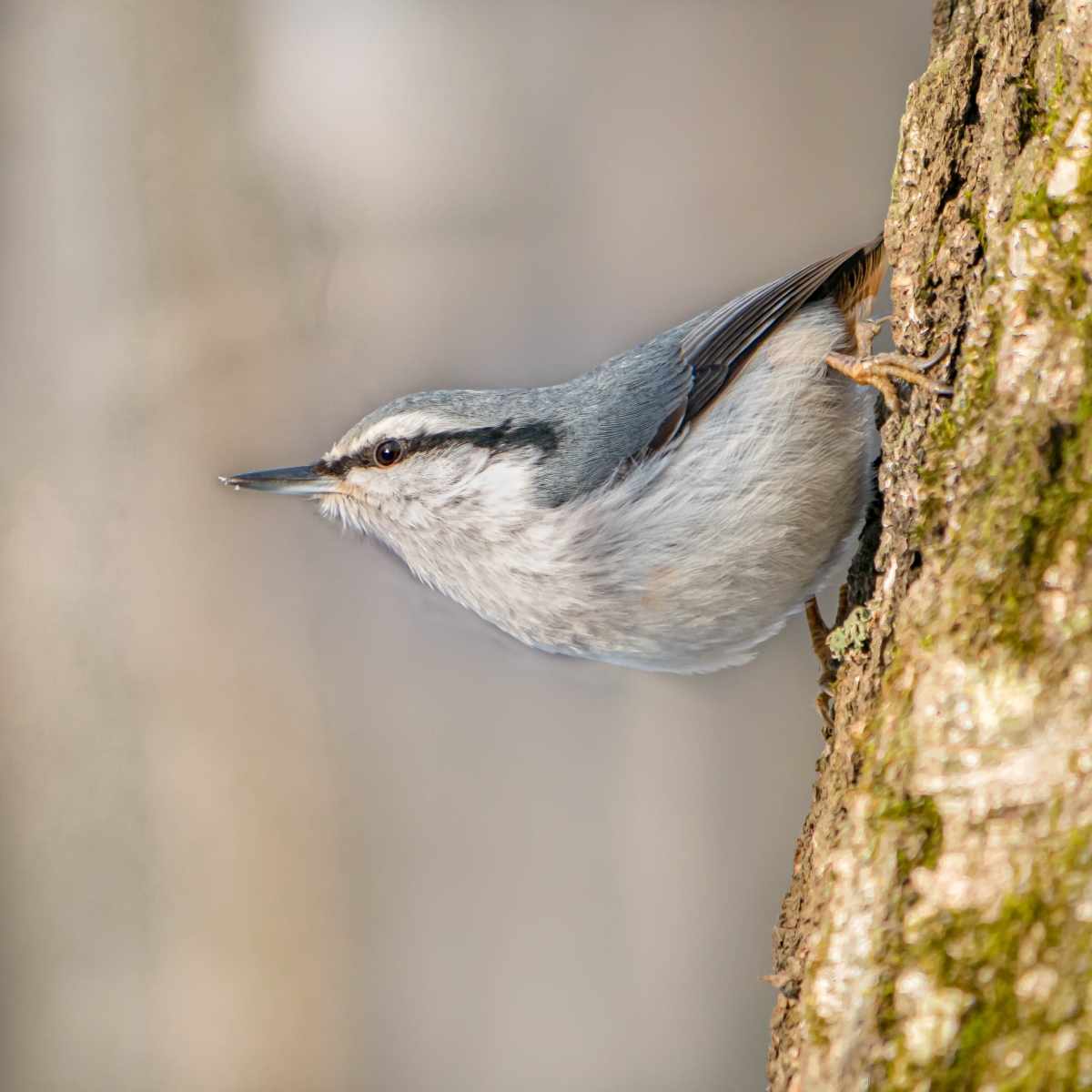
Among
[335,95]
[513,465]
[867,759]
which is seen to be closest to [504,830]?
[513,465]

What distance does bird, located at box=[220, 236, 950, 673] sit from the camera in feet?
3.02

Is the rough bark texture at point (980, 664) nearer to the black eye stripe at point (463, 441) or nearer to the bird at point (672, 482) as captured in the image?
the bird at point (672, 482)

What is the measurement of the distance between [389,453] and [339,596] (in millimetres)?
312

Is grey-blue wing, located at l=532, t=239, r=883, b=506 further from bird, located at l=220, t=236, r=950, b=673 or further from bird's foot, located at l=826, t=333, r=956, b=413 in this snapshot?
bird's foot, located at l=826, t=333, r=956, b=413

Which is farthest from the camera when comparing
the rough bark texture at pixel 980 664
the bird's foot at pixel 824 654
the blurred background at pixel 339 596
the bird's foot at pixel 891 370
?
the blurred background at pixel 339 596

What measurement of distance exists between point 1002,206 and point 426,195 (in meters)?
0.92

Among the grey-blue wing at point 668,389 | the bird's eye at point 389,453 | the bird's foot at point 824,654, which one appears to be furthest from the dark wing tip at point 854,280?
the bird's eye at point 389,453

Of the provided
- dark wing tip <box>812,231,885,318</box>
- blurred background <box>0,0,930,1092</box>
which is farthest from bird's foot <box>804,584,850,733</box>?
dark wing tip <box>812,231,885,318</box>

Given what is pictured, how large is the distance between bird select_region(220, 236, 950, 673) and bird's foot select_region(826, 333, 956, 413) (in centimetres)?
1

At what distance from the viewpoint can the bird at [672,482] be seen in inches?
36.2

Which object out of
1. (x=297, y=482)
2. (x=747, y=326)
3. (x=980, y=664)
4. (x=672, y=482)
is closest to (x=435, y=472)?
(x=297, y=482)

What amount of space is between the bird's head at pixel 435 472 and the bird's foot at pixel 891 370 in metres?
0.36

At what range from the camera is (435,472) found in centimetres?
103

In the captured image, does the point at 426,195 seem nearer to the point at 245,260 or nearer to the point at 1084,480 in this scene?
the point at 245,260
